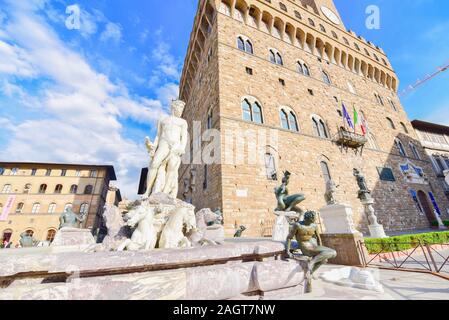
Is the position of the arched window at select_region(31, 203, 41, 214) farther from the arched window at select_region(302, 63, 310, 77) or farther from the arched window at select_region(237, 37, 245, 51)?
the arched window at select_region(302, 63, 310, 77)

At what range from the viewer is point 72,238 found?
3.95 meters

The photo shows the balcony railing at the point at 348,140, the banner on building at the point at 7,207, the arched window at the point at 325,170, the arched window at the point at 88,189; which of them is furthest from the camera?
the arched window at the point at 88,189

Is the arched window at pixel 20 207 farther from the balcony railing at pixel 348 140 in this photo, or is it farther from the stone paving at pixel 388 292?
the balcony railing at pixel 348 140

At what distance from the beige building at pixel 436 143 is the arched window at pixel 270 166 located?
20.6 m

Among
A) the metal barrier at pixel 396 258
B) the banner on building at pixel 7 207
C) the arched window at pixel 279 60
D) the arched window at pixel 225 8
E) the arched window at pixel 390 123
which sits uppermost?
the arched window at pixel 225 8

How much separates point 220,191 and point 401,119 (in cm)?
2259

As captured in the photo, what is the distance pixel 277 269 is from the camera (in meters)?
2.26

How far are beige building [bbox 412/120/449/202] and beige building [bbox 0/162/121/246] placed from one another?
3647 cm

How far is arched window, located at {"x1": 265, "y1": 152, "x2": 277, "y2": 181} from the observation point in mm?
9912

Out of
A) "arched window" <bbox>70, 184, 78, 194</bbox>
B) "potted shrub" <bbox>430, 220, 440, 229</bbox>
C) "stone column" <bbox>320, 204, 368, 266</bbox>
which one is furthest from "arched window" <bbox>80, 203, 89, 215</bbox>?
"potted shrub" <bbox>430, 220, 440, 229</bbox>

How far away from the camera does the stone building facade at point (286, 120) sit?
955 cm

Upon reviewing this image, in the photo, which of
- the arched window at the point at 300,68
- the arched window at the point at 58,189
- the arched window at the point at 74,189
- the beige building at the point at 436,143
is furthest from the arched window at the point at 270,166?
the arched window at the point at 58,189

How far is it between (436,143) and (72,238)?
33.9m
